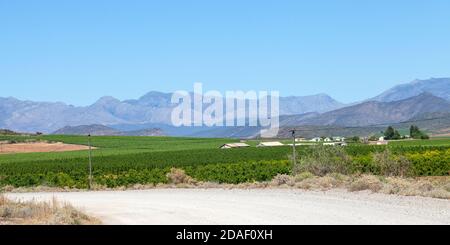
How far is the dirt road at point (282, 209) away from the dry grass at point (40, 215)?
2.91 ft

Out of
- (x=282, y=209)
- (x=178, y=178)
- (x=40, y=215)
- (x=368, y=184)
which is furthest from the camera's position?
(x=178, y=178)

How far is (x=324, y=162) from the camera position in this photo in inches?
1270

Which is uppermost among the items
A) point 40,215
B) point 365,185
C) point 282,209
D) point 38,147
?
point 40,215

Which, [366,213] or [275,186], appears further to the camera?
[275,186]

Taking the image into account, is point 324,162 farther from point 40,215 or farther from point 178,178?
point 40,215

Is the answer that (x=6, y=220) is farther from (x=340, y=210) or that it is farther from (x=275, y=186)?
(x=275, y=186)

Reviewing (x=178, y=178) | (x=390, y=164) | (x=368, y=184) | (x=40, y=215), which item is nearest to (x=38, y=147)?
(x=178, y=178)

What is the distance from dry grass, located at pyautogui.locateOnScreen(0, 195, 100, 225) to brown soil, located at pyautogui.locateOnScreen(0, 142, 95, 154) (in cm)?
9406

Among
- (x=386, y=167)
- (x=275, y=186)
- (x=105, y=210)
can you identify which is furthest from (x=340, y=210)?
(x=386, y=167)

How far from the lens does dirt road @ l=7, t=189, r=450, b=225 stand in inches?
611

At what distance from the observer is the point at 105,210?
64.2 feet

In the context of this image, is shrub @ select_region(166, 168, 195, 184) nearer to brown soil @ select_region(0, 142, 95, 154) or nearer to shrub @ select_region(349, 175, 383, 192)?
shrub @ select_region(349, 175, 383, 192)

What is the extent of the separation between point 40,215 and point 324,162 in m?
19.0
